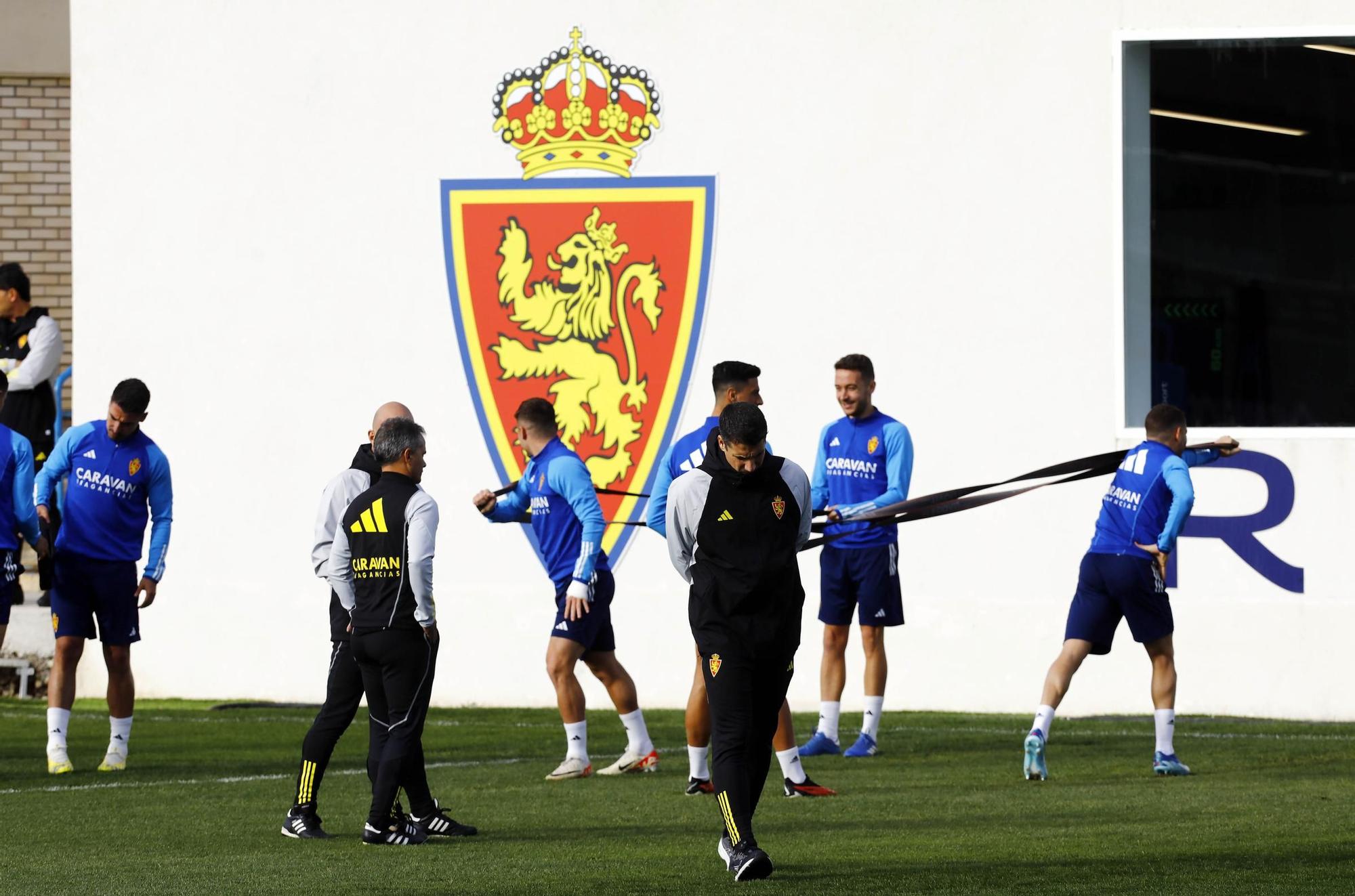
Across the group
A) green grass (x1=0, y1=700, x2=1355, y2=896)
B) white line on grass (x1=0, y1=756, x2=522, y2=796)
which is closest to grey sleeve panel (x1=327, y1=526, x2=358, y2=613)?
green grass (x1=0, y1=700, x2=1355, y2=896)

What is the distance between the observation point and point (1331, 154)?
13.4 m

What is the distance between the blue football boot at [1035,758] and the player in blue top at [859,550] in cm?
137

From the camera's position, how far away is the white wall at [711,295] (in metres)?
13.4

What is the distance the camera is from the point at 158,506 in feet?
35.4

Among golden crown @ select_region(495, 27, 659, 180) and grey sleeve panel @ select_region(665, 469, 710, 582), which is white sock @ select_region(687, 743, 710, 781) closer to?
grey sleeve panel @ select_region(665, 469, 710, 582)

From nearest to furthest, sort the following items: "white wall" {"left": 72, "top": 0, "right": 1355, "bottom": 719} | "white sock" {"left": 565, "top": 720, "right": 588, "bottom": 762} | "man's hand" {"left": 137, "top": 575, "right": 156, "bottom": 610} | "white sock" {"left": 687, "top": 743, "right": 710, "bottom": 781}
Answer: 1. "white sock" {"left": 687, "top": 743, "right": 710, "bottom": 781}
2. "white sock" {"left": 565, "top": 720, "right": 588, "bottom": 762}
3. "man's hand" {"left": 137, "top": 575, "right": 156, "bottom": 610}
4. "white wall" {"left": 72, "top": 0, "right": 1355, "bottom": 719}

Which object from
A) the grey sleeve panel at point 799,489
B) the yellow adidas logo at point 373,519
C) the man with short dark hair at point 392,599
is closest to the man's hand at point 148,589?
the man with short dark hair at point 392,599

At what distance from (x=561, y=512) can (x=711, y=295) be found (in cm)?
414

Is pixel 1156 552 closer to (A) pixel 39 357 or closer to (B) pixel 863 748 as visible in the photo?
(B) pixel 863 748

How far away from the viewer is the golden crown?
13984mm

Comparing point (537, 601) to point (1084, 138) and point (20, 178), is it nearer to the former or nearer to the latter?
point (1084, 138)

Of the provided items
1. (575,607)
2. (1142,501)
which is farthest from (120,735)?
(1142,501)

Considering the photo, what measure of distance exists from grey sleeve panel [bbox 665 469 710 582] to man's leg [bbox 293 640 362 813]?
1.51 metres

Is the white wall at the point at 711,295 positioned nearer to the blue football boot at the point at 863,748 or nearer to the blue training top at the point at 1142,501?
the blue football boot at the point at 863,748
